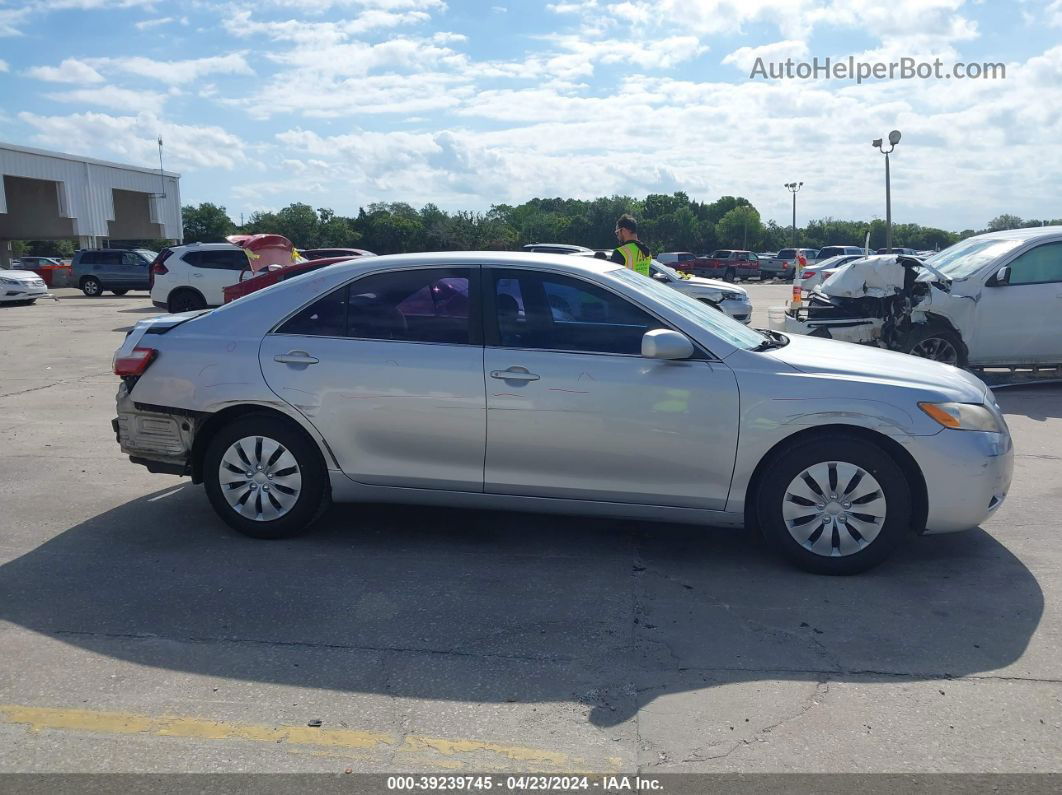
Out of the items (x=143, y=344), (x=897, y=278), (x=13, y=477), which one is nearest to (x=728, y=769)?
(x=143, y=344)

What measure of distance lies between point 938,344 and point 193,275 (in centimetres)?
1709

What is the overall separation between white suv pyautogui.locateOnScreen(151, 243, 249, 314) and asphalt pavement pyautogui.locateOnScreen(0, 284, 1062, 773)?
16584 mm

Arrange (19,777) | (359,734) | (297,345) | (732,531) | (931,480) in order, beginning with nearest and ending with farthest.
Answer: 1. (19,777)
2. (359,734)
3. (931,480)
4. (297,345)
5. (732,531)

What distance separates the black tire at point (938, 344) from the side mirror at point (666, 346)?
6.64 meters

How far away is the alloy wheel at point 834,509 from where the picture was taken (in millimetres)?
4645

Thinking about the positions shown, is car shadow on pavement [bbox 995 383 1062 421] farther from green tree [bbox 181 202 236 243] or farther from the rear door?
green tree [bbox 181 202 236 243]

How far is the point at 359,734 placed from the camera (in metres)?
3.30

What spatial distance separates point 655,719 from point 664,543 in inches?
77.3

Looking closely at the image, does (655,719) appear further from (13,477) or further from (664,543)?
(13,477)

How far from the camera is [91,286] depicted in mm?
32625

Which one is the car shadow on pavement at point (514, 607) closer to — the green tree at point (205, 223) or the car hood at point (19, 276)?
the car hood at point (19, 276)

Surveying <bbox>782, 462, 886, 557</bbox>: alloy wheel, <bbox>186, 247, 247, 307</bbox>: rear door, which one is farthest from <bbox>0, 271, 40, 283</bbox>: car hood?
<bbox>782, 462, 886, 557</bbox>: alloy wheel

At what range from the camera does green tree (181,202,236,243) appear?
8469cm

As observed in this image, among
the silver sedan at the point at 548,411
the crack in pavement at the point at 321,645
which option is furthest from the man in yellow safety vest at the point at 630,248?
the crack in pavement at the point at 321,645
